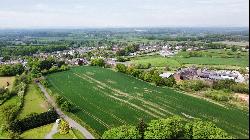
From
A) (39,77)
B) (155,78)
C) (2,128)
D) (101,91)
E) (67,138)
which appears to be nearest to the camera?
(67,138)

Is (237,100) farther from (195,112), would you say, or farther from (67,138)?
(67,138)

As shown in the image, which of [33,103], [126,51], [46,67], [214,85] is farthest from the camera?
[126,51]

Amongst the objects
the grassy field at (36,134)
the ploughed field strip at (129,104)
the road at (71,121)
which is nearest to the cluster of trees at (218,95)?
the ploughed field strip at (129,104)

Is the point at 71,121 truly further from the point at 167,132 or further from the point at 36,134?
the point at 36,134

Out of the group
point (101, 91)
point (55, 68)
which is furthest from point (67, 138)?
point (55, 68)

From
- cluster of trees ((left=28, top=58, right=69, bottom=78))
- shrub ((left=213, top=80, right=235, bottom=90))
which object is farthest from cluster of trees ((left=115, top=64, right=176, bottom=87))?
cluster of trees ((left=28, top=58, right=69, bottom=78))

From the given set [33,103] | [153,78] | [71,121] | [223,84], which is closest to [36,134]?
[71,121]

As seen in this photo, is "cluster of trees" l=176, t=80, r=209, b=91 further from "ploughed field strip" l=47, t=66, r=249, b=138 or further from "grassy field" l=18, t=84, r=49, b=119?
"grassy field" l=18, t=84, r=49, b=119
